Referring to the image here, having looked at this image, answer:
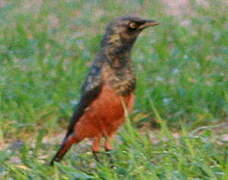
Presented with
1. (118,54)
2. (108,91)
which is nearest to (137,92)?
(118,54)

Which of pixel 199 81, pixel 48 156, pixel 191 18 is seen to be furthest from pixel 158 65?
pixel 48 156

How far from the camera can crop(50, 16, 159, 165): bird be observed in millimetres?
6727

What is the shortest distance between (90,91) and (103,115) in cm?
19

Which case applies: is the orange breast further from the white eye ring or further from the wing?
the white eye ring

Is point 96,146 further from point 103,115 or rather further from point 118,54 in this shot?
point 118,54

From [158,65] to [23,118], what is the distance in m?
1.55

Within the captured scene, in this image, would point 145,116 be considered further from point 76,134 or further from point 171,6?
point 171,6

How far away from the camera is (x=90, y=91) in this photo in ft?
22.3

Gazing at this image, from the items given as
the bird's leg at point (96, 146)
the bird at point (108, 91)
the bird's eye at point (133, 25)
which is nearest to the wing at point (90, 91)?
the bird at point (108, 91)

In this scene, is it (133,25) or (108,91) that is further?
(133,25)

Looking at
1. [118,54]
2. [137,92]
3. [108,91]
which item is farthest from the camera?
[137,92]

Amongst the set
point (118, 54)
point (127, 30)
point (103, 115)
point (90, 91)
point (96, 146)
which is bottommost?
point (96, 146)

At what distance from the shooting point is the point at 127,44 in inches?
271

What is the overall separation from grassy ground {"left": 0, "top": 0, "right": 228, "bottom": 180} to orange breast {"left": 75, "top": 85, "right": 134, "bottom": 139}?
0.11 meters
